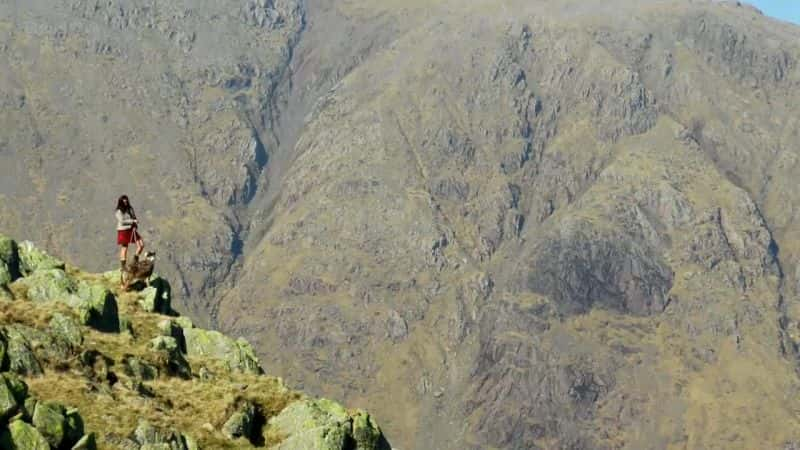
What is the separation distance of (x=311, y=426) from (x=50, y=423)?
10455mm

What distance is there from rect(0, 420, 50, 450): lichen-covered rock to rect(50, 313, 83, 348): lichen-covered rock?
10.1 m

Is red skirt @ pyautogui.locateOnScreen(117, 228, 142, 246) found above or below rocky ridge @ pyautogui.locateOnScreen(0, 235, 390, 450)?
above

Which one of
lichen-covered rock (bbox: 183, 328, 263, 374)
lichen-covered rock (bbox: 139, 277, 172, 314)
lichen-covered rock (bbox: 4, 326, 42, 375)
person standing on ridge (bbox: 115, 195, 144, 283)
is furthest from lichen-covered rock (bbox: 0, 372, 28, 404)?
lichen-covered rock (bbox: 139, 277, 172, 314)

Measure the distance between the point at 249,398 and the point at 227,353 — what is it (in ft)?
37.3

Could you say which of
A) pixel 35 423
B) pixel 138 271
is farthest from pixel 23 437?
pixel 138 271

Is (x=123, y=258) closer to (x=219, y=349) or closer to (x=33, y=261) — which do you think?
(x=33, y=261)

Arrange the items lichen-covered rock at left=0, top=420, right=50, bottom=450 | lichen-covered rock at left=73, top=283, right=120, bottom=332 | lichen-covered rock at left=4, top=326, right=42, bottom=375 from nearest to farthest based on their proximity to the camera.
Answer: lichen-covered rock at left=0, top=420, right=50, bottom=450 < lichen-covered rock at left=4, top=326, right=42, bottom=375 < lichen-covered rock at left=73, top=283, right=120, bottom=332

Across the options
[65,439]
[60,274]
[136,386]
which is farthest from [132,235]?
[65,439]

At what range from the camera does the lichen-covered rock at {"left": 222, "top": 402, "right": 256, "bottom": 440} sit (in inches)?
1656

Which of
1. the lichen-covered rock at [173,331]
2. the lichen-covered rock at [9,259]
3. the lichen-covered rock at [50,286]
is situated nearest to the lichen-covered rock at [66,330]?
A: the lichen-covered rock at [50,286]

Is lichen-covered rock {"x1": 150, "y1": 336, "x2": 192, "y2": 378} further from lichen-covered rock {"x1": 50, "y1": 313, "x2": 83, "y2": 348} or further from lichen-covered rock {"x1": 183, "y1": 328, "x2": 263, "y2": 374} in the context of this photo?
lichen-covered rock {"x1": 183, "y1": 328, "x2": 263, "y2": 374}

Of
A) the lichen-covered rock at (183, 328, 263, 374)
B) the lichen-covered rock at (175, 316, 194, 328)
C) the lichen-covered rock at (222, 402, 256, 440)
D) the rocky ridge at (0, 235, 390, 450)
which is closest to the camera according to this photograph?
the rocky ridge at (0, 235, 390, 450)

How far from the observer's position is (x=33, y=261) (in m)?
56.1

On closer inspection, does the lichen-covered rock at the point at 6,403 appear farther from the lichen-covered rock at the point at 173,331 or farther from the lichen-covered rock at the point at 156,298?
the lichen-covered rock at the point at 156,298
